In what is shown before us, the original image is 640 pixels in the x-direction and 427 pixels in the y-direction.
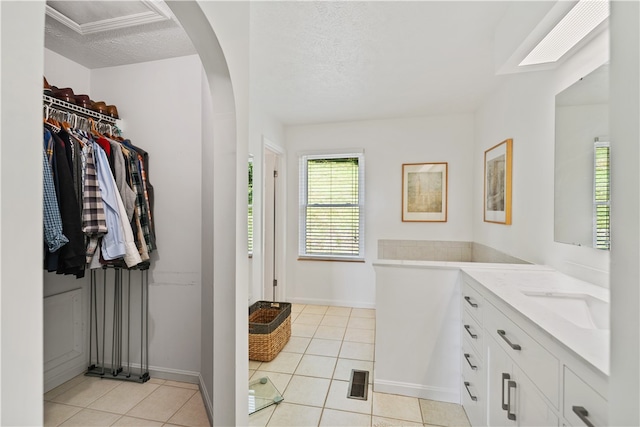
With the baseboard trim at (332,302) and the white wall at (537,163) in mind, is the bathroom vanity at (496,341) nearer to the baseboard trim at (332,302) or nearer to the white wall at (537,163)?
the white wall at (537,163)

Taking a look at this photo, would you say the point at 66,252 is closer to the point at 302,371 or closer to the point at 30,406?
the point at 30,406

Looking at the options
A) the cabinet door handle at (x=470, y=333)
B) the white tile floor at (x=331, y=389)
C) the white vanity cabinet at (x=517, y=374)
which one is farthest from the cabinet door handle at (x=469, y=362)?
the white tile floor at (x=331, y=389)

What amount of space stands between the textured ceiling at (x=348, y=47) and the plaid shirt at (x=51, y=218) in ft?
3.50

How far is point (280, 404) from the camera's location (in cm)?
207

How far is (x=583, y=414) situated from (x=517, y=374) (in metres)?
0.44

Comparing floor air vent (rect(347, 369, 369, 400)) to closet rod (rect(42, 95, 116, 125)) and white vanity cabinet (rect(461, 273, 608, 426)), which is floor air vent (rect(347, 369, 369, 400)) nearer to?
white vanity cabinet (rect(461, 273, 608, 426))

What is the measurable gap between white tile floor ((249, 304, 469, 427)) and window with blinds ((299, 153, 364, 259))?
106 centimetres

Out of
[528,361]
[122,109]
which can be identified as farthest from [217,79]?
[528,361]

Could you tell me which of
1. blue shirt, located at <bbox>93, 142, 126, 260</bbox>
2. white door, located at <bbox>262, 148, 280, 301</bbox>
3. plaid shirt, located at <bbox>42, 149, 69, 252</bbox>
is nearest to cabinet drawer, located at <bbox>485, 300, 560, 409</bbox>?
plaid shirt, located at <bbox>42, 149, 69, 252</bbox>

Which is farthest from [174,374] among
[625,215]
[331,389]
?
[625,215]

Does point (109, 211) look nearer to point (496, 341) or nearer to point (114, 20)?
point (114, 20)

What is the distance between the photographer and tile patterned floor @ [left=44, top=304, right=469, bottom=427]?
6.20ft

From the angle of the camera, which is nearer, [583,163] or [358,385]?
[583,163]

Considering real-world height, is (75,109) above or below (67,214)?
above
